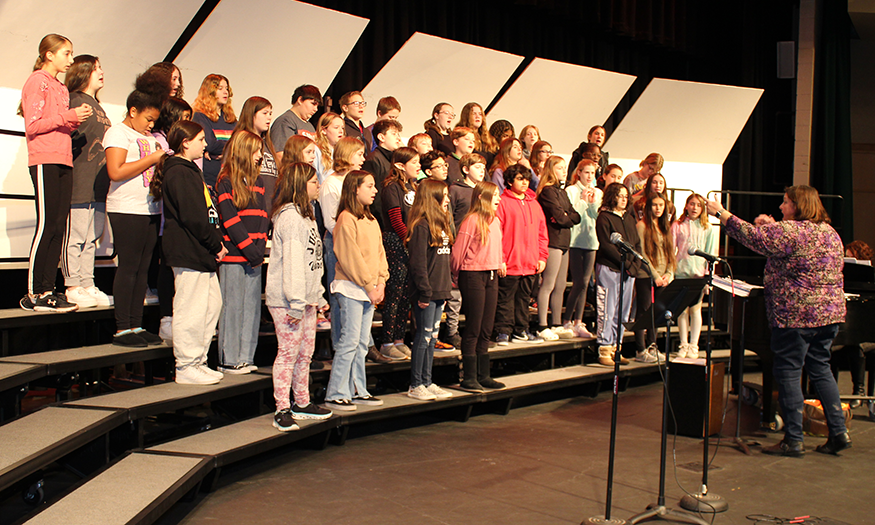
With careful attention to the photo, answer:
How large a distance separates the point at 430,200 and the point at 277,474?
1.87 meters

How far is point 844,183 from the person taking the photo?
33.0 feet

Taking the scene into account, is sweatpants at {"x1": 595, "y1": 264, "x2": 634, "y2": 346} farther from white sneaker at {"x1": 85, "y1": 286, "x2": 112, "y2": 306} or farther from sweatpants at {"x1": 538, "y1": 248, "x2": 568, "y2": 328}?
white sneaker at {"x1": 85, "y1": 286, "x2": 112, "y2": 306}

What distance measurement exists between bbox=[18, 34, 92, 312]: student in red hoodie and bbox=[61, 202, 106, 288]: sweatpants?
196 mm

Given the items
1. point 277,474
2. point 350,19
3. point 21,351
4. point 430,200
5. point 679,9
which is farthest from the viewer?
point 679,9

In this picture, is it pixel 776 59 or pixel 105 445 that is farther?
pixel 776 59

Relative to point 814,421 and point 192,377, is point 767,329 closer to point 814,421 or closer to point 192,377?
point 814,421

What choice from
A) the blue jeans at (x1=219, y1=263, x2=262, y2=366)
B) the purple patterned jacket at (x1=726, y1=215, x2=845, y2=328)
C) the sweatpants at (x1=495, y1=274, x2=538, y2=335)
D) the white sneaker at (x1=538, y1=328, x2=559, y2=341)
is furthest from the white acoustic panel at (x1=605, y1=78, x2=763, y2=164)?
the blue jeans at (x1=219, y1=263, x2=262, y2=366)

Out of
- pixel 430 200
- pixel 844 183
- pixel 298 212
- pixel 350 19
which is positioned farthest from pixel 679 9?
pixel 298 212

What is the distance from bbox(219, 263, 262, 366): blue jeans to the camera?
441cm

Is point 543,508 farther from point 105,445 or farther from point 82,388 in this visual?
point 82,388

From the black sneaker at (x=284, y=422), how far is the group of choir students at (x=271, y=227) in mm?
18

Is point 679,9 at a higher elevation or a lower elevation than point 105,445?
higher

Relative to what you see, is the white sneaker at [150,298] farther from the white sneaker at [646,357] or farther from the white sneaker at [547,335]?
the white sneaker at [646,357]

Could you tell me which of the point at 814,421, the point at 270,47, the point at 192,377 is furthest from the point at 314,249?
the point at 814,421
